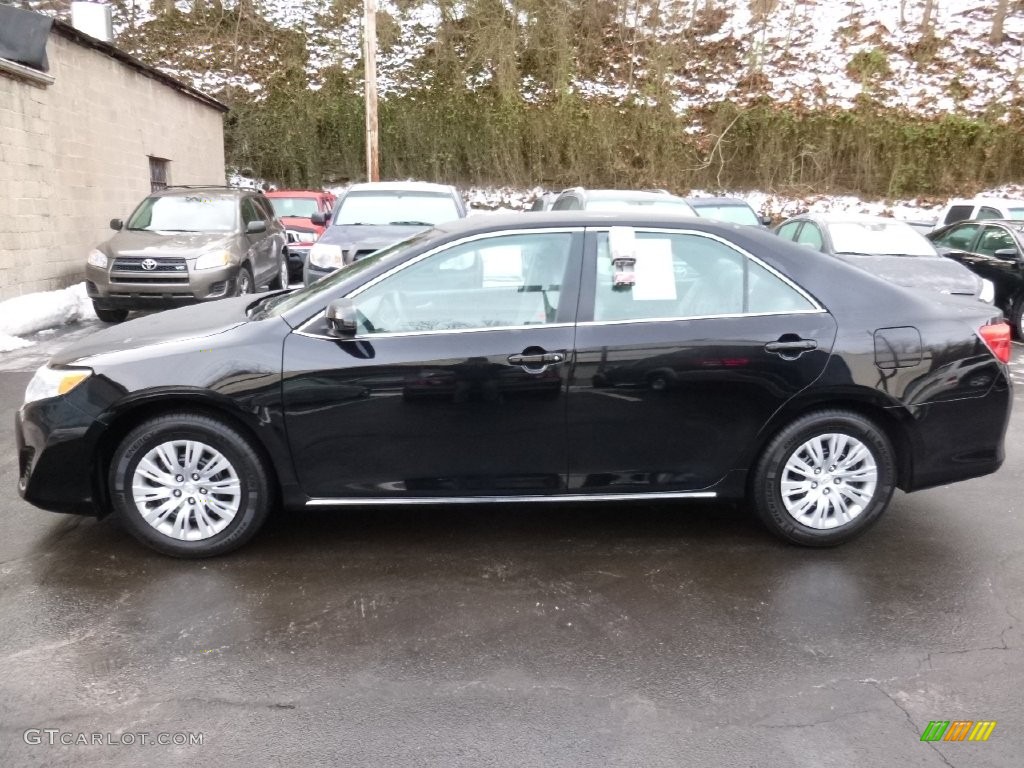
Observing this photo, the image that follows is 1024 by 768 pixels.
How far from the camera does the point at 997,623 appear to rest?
11.3 feet

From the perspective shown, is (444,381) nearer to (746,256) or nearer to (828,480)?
(746,256)

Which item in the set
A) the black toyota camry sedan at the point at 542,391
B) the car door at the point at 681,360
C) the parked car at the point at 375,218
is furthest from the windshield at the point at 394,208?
the car door at the point at 681,360

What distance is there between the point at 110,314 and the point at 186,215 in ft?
5.56


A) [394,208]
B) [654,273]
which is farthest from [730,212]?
Result: [654,273]

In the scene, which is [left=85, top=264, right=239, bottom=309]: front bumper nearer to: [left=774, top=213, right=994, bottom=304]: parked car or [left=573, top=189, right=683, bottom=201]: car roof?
[left=573, top=189, right=683, bottom=201]: car roof

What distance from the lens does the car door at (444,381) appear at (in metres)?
3.75

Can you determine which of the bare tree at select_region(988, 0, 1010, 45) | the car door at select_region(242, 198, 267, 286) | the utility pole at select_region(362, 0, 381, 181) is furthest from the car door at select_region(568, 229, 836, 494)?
the bare tree at select_region(988, 0, 1010, 45)

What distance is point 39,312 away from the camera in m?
10.3

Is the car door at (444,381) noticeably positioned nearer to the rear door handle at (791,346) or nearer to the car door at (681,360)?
the car door at (681,360)

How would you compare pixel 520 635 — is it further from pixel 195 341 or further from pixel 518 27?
pixel 518 27

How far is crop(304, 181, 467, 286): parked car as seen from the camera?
8.88m

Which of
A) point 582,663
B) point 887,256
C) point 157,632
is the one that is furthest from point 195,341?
point 887,256

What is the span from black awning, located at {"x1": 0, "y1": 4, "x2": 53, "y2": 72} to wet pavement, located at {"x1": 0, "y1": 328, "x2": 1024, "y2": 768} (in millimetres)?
9215

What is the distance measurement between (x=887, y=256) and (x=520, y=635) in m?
8.20
